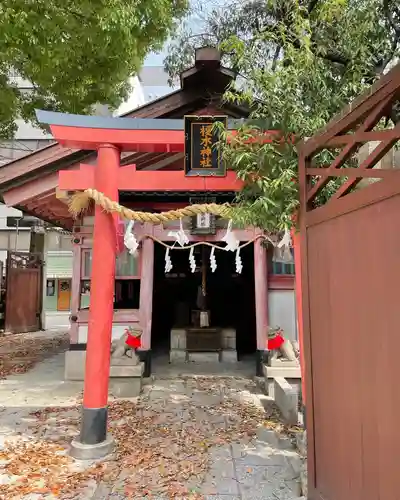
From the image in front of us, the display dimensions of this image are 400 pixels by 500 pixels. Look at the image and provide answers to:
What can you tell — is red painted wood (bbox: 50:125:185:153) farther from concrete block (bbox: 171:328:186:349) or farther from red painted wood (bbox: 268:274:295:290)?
concrete block (bbox: 171:328:186:349)

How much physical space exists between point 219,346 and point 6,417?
218 inches


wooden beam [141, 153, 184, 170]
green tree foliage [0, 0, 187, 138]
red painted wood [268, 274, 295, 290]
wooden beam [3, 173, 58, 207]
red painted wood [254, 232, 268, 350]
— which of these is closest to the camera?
green tree foliage [0, 0, 187, 138]

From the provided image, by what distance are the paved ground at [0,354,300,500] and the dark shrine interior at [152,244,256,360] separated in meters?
5.66

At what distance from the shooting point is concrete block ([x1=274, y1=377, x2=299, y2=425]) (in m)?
5.87

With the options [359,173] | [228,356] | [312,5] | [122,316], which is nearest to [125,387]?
[122,316]

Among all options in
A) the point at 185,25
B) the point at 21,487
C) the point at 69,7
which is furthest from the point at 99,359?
the point at 185,25

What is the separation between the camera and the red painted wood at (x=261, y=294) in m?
8.34

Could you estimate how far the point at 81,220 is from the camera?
912 centimetres

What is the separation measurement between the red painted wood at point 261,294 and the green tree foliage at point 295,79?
405 cm

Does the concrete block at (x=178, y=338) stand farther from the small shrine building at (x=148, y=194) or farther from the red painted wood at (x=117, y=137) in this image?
the red painted wood at (x=117, y=137)

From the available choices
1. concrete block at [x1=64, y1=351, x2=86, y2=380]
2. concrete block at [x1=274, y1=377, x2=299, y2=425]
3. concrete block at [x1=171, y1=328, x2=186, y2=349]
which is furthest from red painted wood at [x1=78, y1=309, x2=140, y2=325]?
concrete block at [x1=274, y1=377, x2=299, y2=425]

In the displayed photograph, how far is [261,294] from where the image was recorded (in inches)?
332

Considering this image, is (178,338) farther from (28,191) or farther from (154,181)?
(154,181)

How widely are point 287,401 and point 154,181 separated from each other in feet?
12.5
